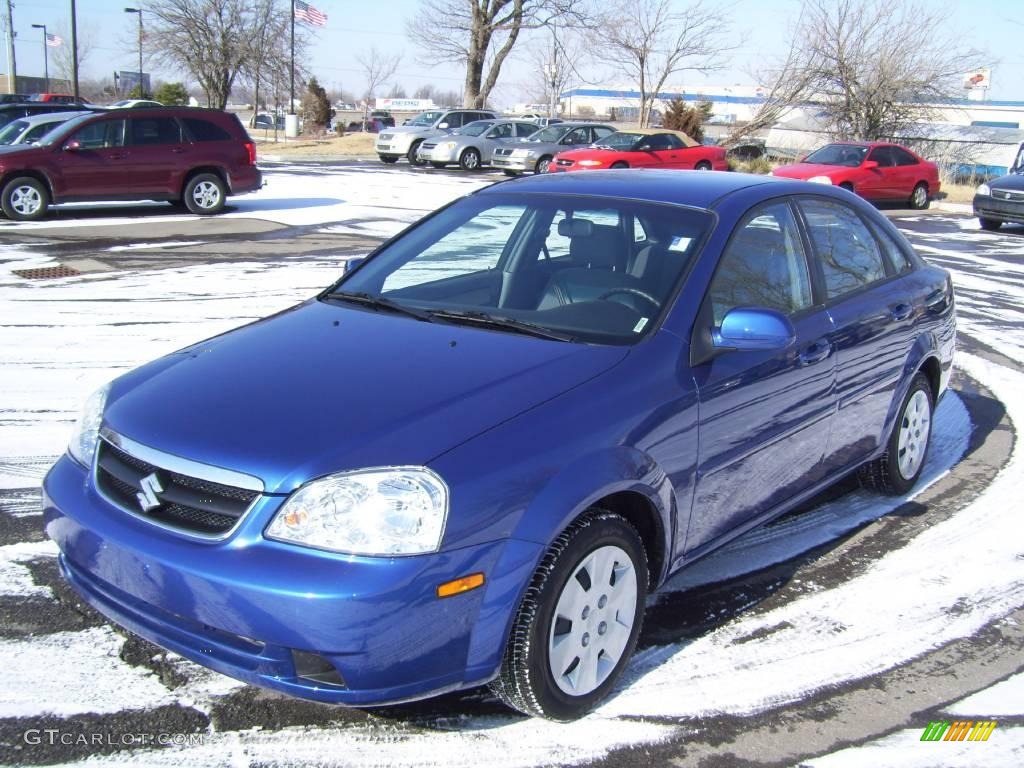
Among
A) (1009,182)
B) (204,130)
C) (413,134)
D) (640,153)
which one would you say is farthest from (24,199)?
(413,134)

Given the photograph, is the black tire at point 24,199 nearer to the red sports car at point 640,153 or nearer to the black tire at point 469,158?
the red sports car at point 640,153

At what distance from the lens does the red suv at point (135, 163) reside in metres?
15.0

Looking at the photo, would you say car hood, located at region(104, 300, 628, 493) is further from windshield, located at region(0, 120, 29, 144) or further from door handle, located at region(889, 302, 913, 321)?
windshield, located at region(0, 120, 29, 144)

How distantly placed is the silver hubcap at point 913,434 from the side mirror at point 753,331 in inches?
74.1

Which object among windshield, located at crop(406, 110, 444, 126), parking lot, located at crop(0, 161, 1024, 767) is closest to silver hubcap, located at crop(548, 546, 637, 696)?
parking lot, located at crop(0, 161, 1024, 767)

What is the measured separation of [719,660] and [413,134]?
30514 mm

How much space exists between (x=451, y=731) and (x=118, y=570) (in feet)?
3.70

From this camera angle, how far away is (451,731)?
3133 millimetres

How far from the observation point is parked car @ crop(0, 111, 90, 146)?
1578 cm

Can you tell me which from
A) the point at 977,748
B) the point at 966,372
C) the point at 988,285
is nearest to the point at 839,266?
the point at 977,748

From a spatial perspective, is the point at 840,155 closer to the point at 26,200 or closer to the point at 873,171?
the point at 873,171

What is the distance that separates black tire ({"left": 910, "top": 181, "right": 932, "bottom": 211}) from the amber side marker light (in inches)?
966

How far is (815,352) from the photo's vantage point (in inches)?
167

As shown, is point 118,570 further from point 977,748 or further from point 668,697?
point 977,748
